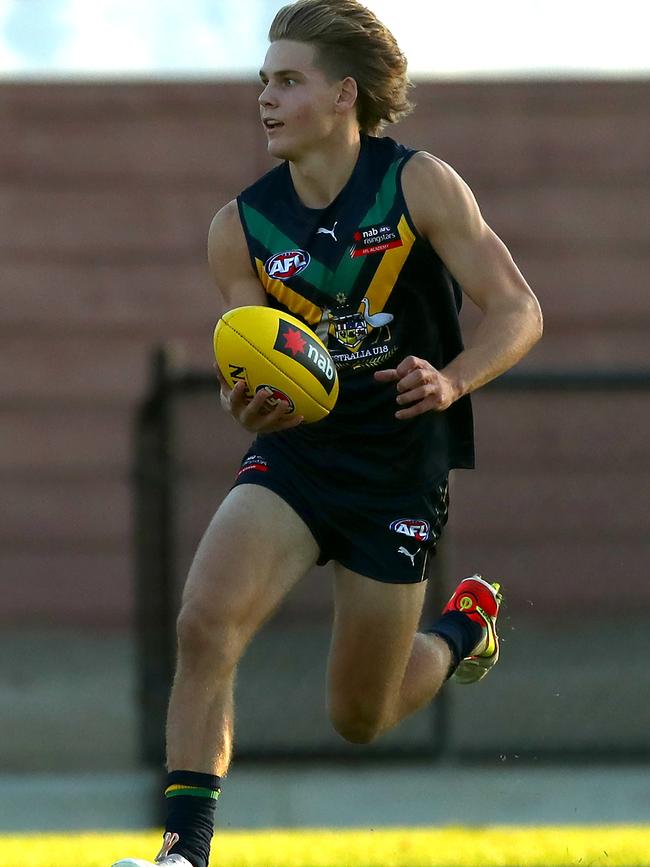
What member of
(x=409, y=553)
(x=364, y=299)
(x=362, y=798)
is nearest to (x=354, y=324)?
(x=364, y=299)

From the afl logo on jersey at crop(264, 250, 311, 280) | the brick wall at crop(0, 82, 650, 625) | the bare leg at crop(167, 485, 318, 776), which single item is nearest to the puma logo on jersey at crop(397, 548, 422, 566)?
the bare leg at crop(167, 485, 318, 776)

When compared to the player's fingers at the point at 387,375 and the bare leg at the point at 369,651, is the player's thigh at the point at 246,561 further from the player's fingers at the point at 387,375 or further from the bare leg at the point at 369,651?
the player's fingers at the point at 387,375

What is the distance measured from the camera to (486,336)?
197 inches

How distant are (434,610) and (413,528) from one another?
3.22 meters

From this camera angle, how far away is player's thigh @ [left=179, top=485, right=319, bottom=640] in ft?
15.6

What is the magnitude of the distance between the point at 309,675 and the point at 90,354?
5.18 metres

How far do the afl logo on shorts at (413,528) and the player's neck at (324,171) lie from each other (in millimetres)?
973

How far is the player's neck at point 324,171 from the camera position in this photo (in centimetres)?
521

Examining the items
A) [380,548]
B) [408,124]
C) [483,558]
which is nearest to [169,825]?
[380,548]

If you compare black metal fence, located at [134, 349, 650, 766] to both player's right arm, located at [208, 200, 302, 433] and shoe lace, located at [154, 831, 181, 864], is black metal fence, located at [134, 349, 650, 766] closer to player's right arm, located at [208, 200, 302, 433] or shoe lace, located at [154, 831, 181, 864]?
player's right arm, located at [208, 200, 302, 433]

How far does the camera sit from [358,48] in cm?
527

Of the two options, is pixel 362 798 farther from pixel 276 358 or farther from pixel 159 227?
pixel 159 227

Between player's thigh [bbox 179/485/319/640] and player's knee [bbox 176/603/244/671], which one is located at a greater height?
player's thigh [bbox 179/485/319/640]

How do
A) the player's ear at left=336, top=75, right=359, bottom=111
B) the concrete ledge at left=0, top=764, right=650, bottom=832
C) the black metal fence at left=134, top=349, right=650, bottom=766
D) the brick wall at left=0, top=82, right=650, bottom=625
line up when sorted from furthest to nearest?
the brick wall at left=0, top=82, right=650, bottom=625
the black metal fence at left=134, top=349, right=650, bottom=766
the concrete ledge at left=0, top=764, right=650, bottom=832
the player's ear at left=336, top=75, right=359, bottom=111
